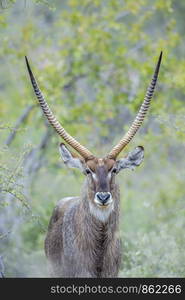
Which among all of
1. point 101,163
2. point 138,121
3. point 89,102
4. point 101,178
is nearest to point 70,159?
point 101,163

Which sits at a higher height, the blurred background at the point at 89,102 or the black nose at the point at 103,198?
the blurred background at the point at 89,102

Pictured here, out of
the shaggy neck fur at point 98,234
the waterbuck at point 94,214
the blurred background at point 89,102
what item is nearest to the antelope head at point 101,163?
the waterbuck at point 94,214

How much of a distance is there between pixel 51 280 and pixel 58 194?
251 inches

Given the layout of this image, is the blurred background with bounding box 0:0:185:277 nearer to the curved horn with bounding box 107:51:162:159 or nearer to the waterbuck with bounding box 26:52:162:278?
the waterbuck with bounding box 26:52:162:278

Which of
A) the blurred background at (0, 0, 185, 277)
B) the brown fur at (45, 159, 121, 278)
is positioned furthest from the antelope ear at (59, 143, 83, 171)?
the blurred background at (0, 0, 185, 277)

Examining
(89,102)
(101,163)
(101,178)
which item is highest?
(89,102)

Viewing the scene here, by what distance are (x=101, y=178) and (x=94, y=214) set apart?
471 mm

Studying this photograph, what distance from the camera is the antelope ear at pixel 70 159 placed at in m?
10.4

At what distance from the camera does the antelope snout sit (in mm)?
9688

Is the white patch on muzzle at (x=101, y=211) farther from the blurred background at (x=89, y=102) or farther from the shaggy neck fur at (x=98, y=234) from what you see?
the blurred background at (x=89, y=102)

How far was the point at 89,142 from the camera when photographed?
16391 millimetres

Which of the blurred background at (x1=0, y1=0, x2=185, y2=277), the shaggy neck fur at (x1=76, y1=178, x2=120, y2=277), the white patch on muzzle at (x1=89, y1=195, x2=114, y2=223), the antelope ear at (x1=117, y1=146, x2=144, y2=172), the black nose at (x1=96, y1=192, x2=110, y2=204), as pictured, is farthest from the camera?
the blurred background at (x1=0, y1=0, x2=185, y2=277)

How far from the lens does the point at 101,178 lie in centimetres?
989

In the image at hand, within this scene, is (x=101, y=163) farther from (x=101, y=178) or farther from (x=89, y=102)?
(x=89, y=102)
